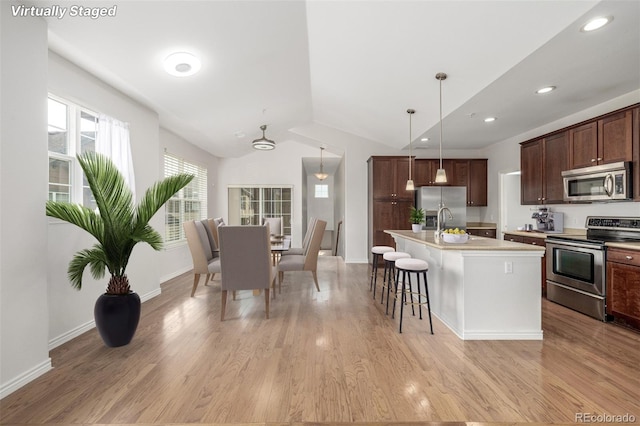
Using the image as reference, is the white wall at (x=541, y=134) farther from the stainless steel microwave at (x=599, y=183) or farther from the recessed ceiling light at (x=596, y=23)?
the recessed ceiling light at (x=596, y=23)

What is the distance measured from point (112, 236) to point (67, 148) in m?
1.12

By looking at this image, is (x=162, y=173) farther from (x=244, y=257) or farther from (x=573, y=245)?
(x=573, y=245)

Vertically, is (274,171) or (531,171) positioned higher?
(274,171)

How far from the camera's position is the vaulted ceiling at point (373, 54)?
2354mm

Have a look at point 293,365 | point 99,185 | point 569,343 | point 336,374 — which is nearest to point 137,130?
point 99,185

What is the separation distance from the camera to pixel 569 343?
103 inches

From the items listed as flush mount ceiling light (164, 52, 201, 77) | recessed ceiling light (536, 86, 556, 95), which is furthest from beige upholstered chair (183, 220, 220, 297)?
recessed ceiling light (536, 86, 556, 95)

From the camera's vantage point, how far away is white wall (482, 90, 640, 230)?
11.4 ft

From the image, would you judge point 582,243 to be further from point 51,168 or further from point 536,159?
point 51,168

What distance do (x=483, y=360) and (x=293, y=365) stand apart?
1478 millimetres

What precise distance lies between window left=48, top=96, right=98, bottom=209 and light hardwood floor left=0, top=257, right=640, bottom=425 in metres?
1.39

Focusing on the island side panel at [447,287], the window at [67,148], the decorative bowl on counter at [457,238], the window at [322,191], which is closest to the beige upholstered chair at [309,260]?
the island side panel at [447,287]

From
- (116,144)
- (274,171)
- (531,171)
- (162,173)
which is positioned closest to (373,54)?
(116,144)

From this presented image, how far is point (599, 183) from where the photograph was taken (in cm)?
343
